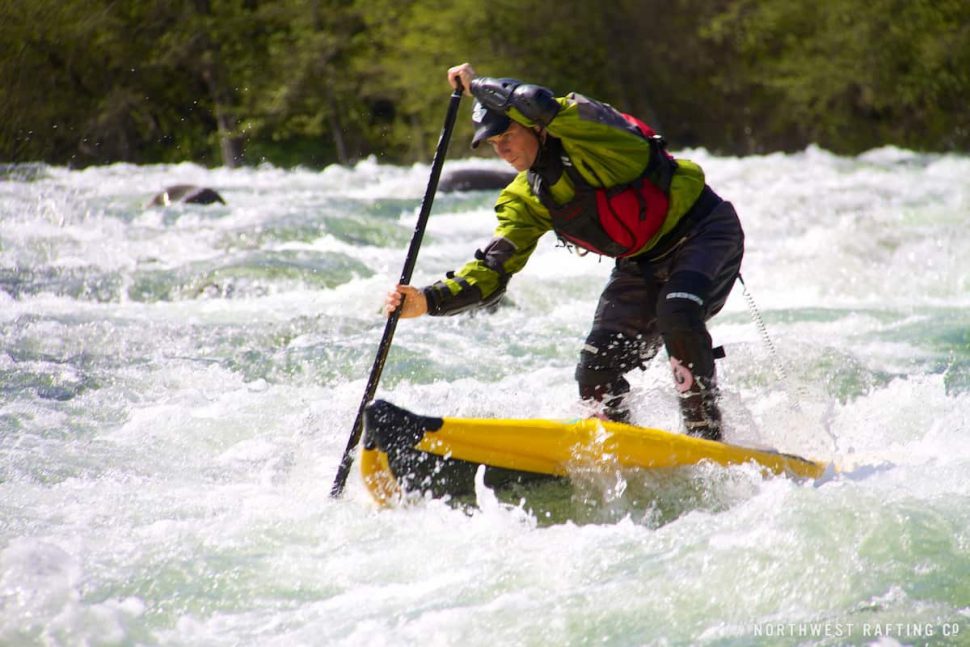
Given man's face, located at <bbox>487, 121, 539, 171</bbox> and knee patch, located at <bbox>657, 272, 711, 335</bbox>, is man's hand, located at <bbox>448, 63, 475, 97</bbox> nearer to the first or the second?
man's face, located at <bbox>487, 121, 539, 171</bbox>

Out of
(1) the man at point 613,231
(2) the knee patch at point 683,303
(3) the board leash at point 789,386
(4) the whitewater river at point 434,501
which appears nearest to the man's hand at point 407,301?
(1) the man at point 613,231

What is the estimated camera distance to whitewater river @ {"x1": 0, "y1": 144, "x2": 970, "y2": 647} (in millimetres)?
3285

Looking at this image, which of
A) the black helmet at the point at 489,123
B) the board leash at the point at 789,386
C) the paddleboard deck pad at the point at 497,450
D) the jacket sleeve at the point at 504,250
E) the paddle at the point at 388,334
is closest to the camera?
the paddleboard deck pad at the point at 497,450

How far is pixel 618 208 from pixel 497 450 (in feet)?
3.07

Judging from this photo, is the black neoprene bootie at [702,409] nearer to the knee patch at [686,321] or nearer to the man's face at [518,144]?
the knee patch at [686,321]

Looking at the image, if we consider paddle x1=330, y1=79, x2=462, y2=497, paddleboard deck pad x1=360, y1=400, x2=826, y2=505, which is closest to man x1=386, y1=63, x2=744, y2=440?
paddle x1=330, y1=79, x2=462, y2=497

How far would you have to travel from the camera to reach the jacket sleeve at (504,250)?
4262mm

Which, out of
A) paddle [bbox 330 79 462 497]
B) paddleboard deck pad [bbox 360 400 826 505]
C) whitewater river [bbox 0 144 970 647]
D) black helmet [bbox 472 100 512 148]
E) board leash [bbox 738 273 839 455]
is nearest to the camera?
whitewater river [bbox 0 144 970 647]

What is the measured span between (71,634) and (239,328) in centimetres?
427

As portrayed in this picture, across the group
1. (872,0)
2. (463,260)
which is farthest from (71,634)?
(872,0)

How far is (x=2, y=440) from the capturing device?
16.3 feet

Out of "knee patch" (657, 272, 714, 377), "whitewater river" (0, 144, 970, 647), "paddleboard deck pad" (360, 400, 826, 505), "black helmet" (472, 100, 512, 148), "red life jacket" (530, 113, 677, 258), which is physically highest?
"black helmet" (472, 100, 512, 148)

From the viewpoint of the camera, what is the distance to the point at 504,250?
4.33 metres

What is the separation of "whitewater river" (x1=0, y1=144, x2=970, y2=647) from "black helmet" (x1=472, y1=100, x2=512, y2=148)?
4.01 feet
